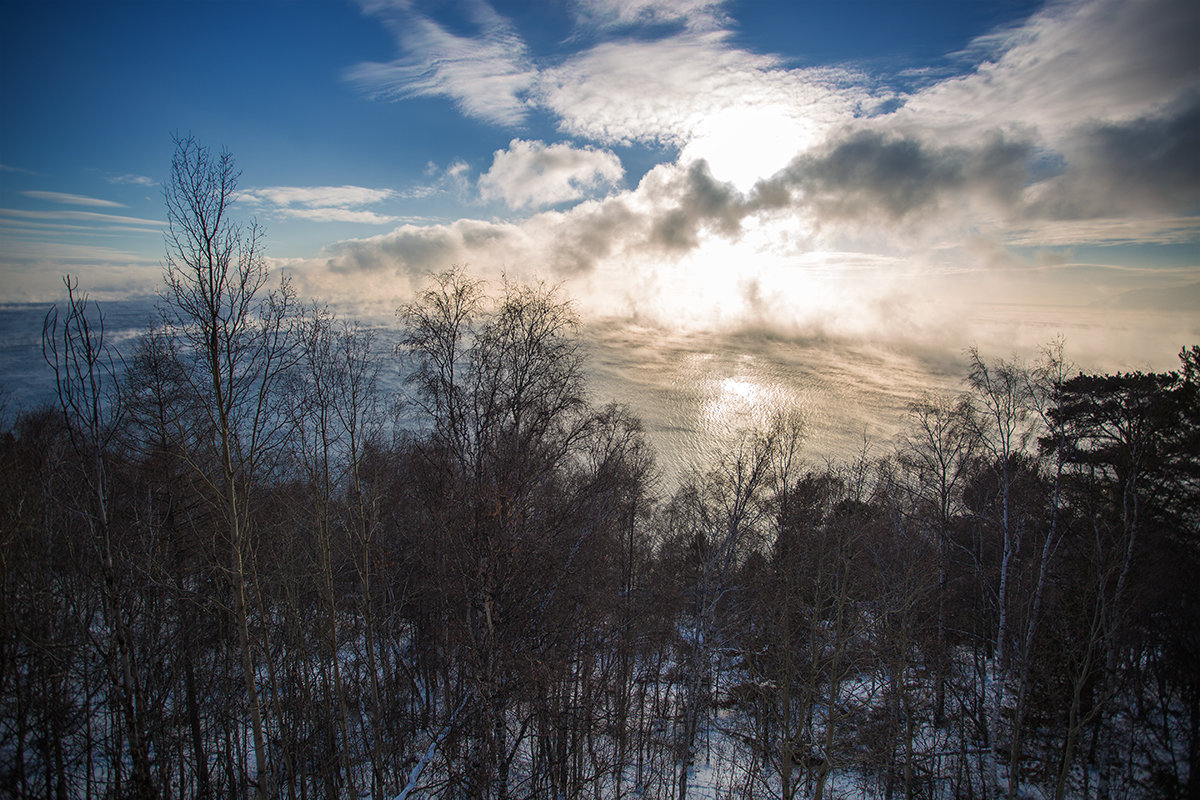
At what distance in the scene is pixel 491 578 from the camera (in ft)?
34.0

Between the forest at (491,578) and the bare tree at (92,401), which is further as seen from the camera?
the forest at (491,578)

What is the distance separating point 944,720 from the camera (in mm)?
16344

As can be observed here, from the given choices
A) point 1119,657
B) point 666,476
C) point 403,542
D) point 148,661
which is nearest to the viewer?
point 148,661

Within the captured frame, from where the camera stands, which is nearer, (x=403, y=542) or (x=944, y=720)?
(x=944, y=720)

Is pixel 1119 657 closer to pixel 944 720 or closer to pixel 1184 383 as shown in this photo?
pixel 944 720

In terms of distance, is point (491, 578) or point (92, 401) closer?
point (92, 401)

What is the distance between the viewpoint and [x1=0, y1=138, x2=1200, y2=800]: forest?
8.51 meters

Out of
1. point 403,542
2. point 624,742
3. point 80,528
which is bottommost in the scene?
point 624,742

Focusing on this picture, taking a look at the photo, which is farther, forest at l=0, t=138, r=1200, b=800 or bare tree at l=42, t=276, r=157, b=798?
forest at l=0, t=138, r=1200, b=800

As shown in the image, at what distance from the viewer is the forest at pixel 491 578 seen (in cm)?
851

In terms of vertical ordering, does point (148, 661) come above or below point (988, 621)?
above

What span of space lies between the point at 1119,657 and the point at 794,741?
954cm

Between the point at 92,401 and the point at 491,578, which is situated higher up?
the point at 92,401

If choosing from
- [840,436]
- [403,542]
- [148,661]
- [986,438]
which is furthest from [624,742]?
[840,436]
